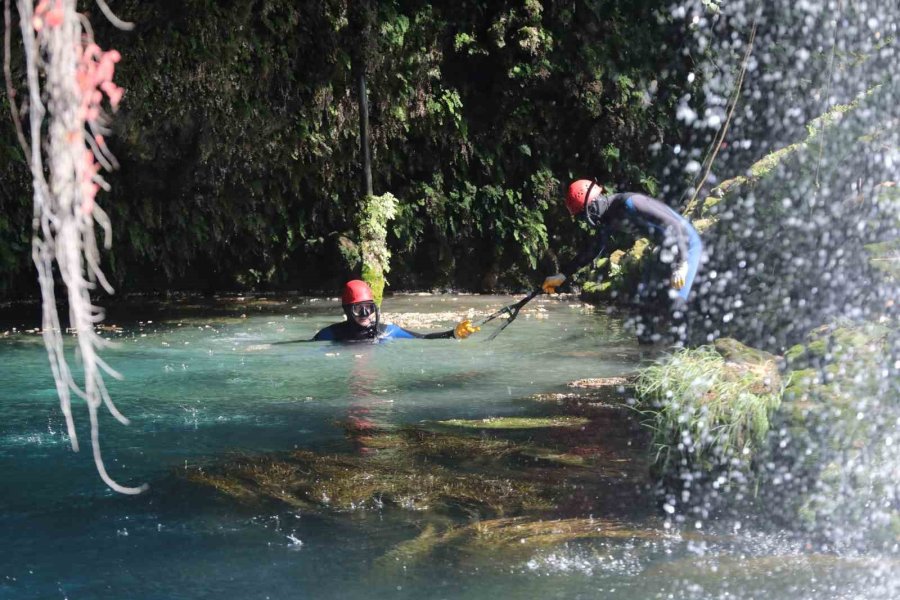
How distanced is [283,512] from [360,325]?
6065 millimetres

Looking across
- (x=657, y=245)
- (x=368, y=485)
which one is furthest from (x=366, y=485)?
(x=657, y=245)

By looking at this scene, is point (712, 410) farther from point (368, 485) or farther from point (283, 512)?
point (283, 512)

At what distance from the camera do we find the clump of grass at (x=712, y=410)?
213 inches

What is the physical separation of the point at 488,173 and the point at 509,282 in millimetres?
2163

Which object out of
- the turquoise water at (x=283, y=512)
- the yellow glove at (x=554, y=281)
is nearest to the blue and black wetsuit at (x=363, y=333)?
the turquoise water at (x=283, y=512)

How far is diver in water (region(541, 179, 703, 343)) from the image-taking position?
7801mm

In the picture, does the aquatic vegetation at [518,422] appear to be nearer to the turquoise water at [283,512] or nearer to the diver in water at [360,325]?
the turquoise water at [283,512]

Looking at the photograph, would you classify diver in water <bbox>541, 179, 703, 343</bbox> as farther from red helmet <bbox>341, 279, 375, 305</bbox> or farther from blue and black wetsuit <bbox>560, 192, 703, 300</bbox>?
red helmet <bbox>341, 279, 375, 305</bbox>

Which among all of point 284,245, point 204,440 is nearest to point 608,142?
point 284,245

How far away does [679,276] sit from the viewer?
761 centimetres

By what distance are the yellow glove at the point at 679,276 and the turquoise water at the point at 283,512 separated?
1.85 m

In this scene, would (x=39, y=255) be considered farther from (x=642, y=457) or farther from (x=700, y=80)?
(x=700, y=80)

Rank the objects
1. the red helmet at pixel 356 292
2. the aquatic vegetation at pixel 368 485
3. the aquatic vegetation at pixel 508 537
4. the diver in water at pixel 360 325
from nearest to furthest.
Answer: the aquatic vegetation at pixel 508 537
the aquatic vegetation at pixel 368 485
the red helmet at pixel 356 292
the diver in water at pixel 360 325

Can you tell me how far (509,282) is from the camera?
19797 millimetres
